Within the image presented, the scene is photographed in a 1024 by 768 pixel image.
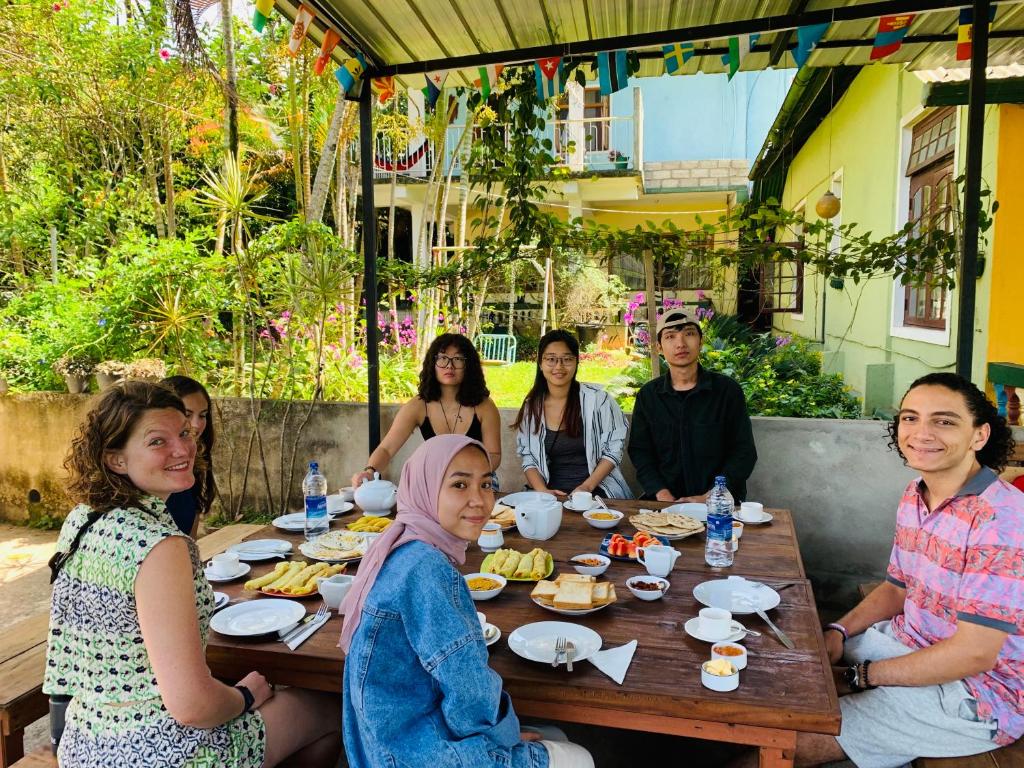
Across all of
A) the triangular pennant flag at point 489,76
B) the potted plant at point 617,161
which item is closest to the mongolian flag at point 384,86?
the triangular pennant flag at point 489,76

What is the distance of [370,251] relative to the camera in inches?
168

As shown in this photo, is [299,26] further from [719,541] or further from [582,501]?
[719,541]

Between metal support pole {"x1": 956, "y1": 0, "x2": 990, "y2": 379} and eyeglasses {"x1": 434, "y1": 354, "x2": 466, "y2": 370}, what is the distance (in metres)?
2.40

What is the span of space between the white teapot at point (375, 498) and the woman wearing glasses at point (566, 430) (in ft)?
2.91

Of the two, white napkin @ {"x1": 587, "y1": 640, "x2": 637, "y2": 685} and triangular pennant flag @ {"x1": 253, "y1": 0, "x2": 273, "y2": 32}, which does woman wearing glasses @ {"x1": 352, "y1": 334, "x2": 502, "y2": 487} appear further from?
white napkin @ {"x1": 587, "y1": 640, "x2": 637, "y2": 685}

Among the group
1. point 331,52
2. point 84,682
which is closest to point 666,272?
point 331,52

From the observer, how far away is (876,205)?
6.98 metres

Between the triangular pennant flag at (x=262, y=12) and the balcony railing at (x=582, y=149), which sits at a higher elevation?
the balcony railing at (x=582, y=149)

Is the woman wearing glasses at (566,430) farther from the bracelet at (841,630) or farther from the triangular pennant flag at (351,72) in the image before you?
the triangular pennant flag at (351,72)

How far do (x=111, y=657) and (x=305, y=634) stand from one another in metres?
0.46

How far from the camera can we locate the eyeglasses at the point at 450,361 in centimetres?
367

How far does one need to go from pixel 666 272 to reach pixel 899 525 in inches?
105

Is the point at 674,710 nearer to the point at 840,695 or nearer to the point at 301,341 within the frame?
the point at 840,695

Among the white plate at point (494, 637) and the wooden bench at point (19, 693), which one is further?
the wooden bench at point (19, 693)
